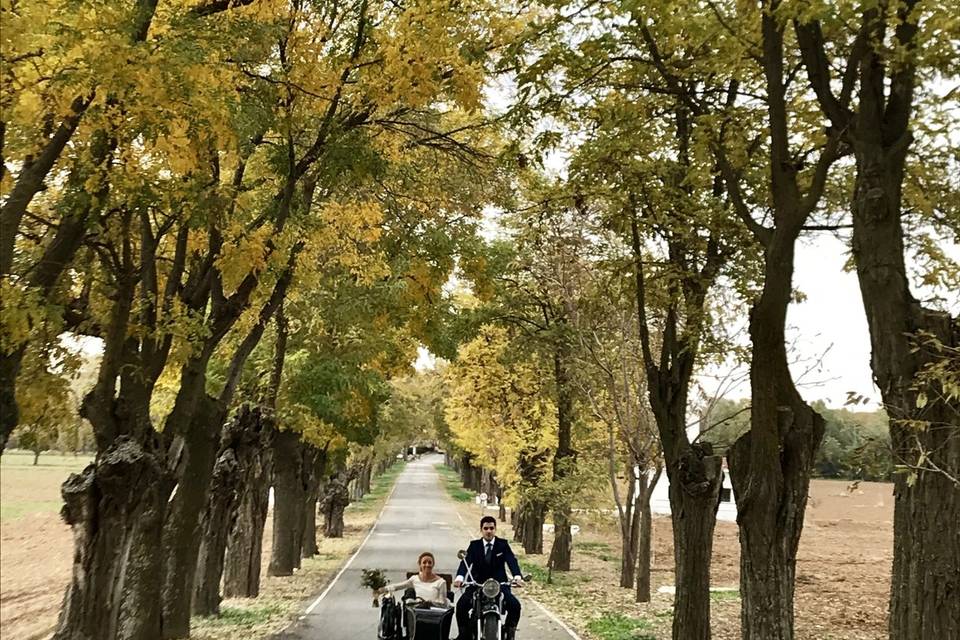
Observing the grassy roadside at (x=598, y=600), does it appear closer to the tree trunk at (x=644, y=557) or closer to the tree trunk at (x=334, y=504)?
the tree trunk at (x=644, y=557)

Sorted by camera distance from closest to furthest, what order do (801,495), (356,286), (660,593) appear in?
(801,495)
(356,286)
(660,593)

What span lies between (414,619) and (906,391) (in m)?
5.77

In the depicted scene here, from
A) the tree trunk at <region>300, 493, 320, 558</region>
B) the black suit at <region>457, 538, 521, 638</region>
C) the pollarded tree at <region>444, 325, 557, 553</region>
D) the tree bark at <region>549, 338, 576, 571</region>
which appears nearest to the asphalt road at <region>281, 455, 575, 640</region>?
the tree trunk at <region>300, 493, 320, 558</region>

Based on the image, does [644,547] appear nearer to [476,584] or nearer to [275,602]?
[275,602]

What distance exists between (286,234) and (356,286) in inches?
204

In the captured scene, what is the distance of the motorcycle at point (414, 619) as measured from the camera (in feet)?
31.3

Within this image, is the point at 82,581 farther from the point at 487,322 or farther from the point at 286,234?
the point at 487,322

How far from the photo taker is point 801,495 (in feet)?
26.0

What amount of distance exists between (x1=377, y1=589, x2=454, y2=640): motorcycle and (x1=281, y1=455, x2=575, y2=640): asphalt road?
4.63m

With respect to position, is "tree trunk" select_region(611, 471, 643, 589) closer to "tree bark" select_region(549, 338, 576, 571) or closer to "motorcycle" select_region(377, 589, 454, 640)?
"tree bark" select_region(549, 338, 576, 571)

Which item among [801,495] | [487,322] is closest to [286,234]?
[801,495]

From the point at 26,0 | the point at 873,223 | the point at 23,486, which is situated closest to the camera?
the point at 26,0

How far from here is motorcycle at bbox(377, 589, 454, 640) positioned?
9555mm

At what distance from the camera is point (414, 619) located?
959 cm
